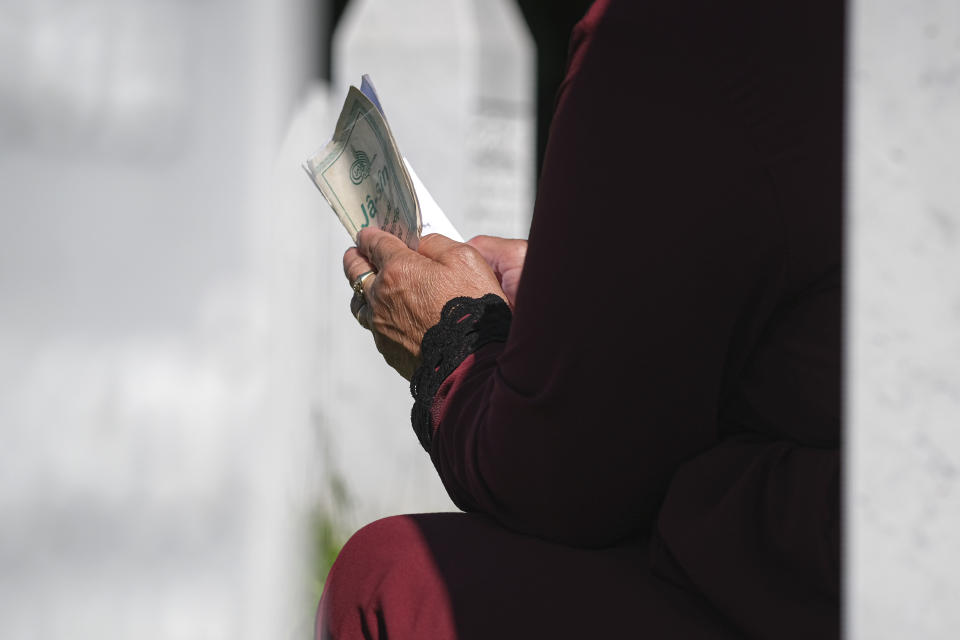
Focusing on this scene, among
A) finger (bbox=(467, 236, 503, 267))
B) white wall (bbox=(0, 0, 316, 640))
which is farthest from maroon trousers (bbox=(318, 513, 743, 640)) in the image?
finger (bbox=(467, 236, 503, 267))

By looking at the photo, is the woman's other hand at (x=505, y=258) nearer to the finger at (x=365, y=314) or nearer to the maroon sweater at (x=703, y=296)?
the finger at (x=365, y=314)

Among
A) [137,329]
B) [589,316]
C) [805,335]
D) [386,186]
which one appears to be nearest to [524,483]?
[589,316]

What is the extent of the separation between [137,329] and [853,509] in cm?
61


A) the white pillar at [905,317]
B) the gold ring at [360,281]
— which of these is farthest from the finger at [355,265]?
the white pillar at [905,317]

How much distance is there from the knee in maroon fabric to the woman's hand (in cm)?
30

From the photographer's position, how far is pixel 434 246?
152cm

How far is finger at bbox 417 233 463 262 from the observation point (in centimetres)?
149

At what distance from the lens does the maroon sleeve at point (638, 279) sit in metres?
0.88

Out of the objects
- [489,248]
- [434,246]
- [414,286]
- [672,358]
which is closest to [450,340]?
[414,286]

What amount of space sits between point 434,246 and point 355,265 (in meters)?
0.23

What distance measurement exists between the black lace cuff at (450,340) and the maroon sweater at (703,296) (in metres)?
0.23

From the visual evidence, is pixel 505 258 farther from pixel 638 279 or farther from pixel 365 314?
pixel 638 279

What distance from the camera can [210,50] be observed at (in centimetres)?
81

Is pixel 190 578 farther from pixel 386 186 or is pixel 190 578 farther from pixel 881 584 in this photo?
pixel 386 186
